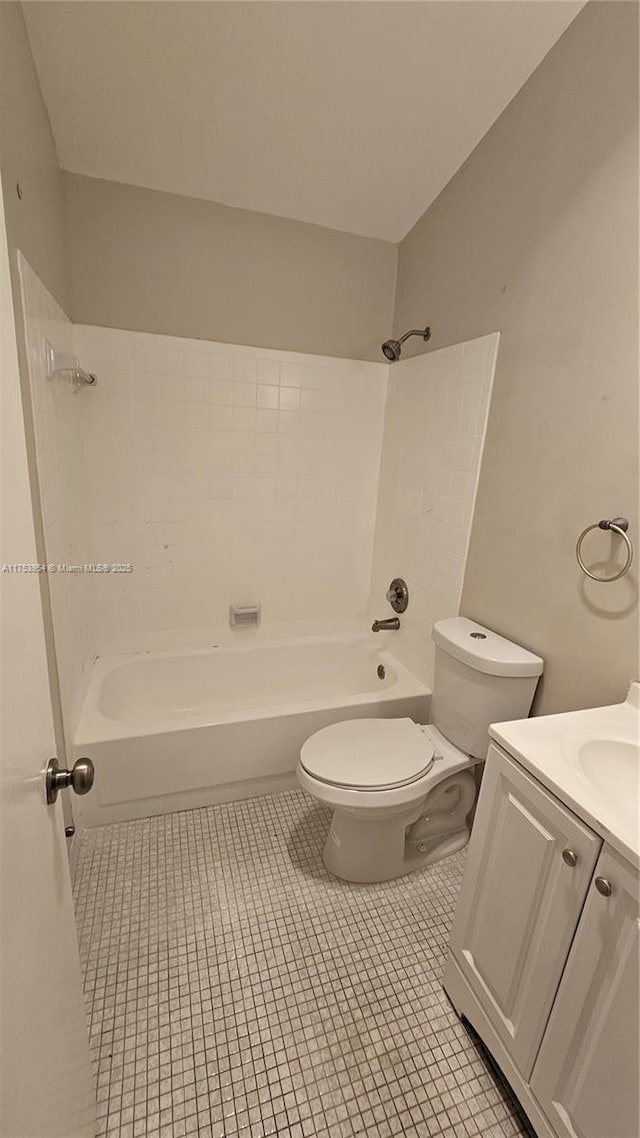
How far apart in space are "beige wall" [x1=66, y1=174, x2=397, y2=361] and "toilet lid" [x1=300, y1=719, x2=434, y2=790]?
5.65 feet

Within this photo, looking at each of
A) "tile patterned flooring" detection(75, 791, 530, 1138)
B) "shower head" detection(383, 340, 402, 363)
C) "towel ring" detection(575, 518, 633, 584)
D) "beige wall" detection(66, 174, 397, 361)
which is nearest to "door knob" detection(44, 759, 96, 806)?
"tile patterned flooring" detection(75, 791, 530, 1138)

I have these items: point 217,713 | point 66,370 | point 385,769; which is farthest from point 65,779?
point 66,370

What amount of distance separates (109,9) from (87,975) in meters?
2.47

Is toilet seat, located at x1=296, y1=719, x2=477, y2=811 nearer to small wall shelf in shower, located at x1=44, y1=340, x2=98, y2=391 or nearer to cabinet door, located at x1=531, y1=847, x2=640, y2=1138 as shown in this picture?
cabinet door, located at x1=531, y1=847, x2=640, y2=1138

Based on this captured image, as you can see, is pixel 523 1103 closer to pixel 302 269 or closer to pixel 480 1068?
pixel 480 1068

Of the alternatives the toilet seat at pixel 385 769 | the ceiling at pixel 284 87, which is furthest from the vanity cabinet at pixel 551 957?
the ceiling at pixel 284 87

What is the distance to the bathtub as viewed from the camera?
1607 mm

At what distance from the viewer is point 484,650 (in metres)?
1.37

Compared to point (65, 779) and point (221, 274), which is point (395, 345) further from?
point (65, 779)

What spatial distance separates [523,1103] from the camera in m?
0.90

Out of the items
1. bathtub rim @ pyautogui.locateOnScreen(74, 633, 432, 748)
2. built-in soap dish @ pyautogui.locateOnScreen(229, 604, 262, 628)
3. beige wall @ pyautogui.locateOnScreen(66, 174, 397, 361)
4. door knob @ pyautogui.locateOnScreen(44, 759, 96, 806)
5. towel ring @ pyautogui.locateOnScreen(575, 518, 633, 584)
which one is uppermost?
beige wall @ pyautogui.locateOnScreen(66, 174, 397, 361)

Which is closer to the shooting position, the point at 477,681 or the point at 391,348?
the point at 477,681

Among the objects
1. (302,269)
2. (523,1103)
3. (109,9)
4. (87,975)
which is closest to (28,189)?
(109,9)

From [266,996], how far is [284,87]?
2527mm
